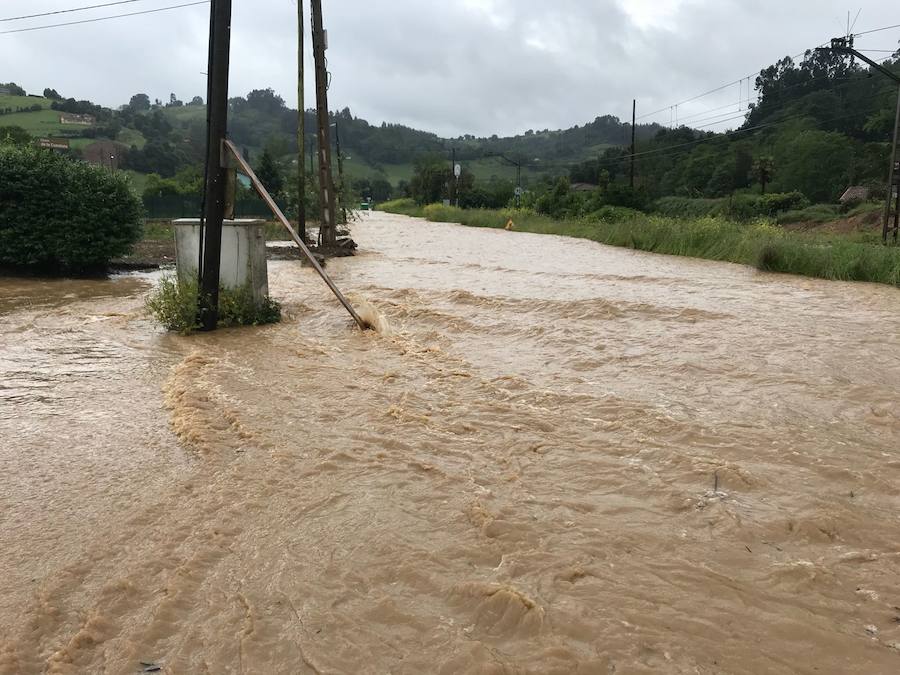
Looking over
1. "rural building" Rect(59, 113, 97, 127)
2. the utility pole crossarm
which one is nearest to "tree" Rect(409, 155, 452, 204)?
"rural building" Rect(59, 113, 97, 127)

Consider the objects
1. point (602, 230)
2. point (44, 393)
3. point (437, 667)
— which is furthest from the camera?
point (602, 230)

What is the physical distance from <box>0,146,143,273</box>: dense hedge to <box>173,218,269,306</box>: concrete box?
17.8 feet

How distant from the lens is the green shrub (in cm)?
786

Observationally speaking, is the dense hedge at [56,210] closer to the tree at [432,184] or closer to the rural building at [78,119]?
the tree at [432,184]

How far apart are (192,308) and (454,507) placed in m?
5.45

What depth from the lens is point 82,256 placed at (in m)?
12.7

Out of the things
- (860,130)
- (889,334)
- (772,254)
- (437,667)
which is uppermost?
(860,130)

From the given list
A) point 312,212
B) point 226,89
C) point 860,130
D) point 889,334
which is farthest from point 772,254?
point 860,130

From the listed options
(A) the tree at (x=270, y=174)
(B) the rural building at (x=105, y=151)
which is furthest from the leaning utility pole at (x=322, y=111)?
(B) the rural building at (x=105, y=151)

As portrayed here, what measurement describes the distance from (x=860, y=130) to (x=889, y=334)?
61.4 metres

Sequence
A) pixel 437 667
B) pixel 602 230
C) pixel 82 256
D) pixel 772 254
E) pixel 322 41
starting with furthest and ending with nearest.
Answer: pixel 602 230 → pixel 322 41 → pixel 772 254 → pixel 82 256 → pixel 437 667

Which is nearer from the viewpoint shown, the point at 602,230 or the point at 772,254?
the point at 772,254

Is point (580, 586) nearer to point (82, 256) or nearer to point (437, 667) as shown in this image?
point (437, 667)

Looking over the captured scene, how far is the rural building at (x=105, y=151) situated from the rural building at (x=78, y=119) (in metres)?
12.3
